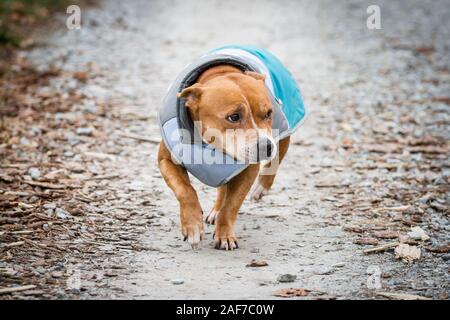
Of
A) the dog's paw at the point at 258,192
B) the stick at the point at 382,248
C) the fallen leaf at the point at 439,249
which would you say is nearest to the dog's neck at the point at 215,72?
the dog's paw at the point at 258,192

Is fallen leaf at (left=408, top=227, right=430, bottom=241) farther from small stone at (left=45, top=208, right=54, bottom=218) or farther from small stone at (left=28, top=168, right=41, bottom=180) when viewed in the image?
small stone at (left=28, top=168, right=41, bottom=180)

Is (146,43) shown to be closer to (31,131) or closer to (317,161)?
(31,131)

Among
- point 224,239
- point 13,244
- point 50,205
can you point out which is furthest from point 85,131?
point 224,239

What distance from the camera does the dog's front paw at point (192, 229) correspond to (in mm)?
4684

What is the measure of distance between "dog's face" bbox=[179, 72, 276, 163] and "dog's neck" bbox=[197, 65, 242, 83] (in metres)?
0.17

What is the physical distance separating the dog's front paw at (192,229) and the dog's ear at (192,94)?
2.36 feet

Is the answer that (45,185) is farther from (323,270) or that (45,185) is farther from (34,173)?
(323,270)

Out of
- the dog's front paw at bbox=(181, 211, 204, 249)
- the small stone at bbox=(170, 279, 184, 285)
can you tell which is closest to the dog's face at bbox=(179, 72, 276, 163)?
the dog's front paw at bbox=(181, 211, 204, 249)

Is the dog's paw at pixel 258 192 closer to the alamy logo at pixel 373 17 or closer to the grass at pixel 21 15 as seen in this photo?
the grass at pixel 21 15

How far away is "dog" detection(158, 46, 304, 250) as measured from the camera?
4516 mm

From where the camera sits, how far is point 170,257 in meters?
4.63

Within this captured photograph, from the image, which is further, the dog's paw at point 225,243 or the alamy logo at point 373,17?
the alamy logo at point 373,17

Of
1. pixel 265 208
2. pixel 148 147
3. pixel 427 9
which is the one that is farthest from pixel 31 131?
pixel 427 9

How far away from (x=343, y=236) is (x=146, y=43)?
6823 mm
